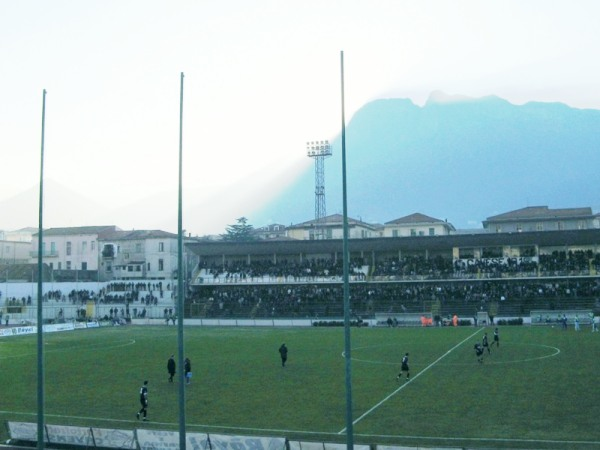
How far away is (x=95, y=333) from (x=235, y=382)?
122ft

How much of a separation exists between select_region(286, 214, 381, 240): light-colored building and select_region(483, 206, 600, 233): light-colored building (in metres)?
20.7

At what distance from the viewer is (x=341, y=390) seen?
28.5m

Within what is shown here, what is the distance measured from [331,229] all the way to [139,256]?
3006 cm

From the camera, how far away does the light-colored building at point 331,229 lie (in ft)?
352

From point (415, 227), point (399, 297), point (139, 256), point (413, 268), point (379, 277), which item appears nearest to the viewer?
point (399, 297)

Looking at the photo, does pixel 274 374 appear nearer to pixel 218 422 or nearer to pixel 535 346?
pixel 218 422

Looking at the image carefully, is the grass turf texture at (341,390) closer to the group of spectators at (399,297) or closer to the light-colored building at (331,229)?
the group of spectators at (399,297)

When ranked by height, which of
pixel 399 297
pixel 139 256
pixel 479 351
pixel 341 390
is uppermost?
pixel 139 256

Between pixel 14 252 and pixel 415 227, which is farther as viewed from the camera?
pixel 14 252

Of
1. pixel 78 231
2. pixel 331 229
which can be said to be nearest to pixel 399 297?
pixel 331 229

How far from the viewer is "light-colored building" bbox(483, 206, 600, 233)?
316ft

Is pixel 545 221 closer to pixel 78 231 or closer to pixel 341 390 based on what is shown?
pixel 78 231

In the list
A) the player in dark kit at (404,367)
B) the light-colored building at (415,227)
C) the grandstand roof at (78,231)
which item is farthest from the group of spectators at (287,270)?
the player in dark kit at (404,367)

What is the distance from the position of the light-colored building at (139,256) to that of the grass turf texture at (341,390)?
150 feet
